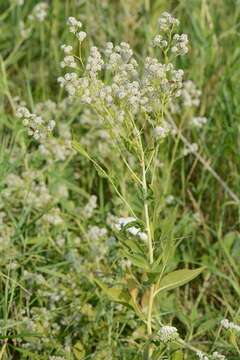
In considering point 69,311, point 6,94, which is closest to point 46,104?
point 6,94

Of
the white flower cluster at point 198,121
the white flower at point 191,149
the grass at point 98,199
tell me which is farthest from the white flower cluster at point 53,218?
the white flower cluster at point 198,121

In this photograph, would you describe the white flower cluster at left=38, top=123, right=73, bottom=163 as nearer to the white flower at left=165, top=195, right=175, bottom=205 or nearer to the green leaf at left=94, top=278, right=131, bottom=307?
the white flower at left=165, top=195, right=175, bottom=205

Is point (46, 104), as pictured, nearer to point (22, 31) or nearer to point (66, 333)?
point (22, 31)

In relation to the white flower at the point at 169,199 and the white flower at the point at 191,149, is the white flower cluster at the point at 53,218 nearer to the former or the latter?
the white flower at the point at 169,199

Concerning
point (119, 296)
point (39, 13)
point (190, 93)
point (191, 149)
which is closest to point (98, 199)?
point (191, 149)

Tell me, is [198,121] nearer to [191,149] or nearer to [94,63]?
[191,149]

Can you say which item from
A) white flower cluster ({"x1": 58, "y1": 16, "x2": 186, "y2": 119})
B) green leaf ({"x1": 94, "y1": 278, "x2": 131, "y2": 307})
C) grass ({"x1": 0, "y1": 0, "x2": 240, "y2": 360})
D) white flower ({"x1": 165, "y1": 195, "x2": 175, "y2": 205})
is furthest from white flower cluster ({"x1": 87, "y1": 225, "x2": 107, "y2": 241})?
white flower cluster ({"x1": 58, "y1": 16, "x2": 186, "y2": 119})
